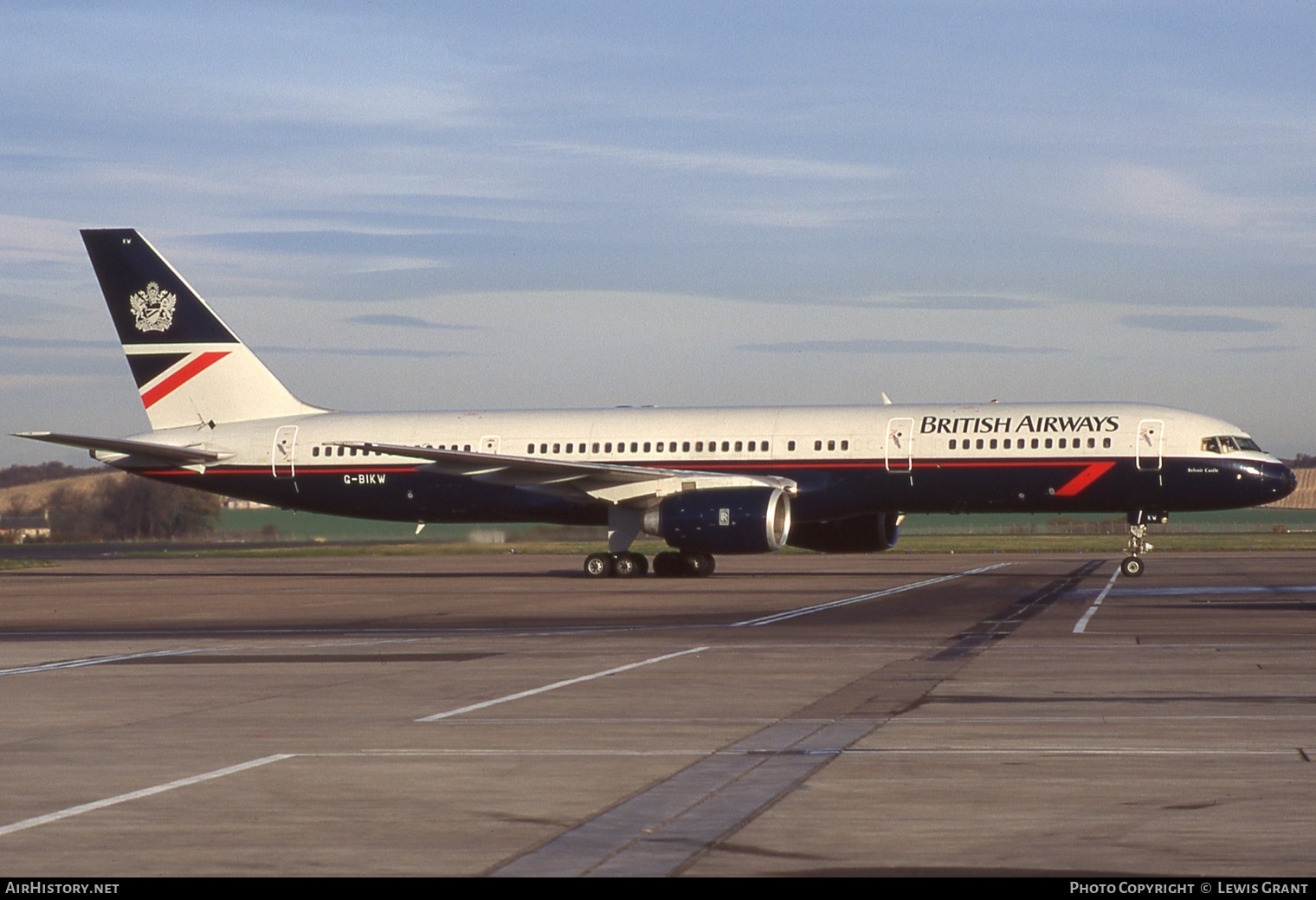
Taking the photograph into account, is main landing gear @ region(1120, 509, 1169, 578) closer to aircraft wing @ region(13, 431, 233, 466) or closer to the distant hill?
aircraft wing @ region(13, 431, 233, 466)

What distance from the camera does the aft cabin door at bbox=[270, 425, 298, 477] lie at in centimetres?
4341

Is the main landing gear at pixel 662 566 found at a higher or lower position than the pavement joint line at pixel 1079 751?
lower

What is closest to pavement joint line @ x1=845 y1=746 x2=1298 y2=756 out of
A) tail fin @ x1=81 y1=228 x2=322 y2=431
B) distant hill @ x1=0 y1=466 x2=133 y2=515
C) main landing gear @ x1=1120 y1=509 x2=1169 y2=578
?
main landing gear @ x1=1120 y1=509 x2=1169 y2=578

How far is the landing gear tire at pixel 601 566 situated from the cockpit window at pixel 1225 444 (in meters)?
14.2

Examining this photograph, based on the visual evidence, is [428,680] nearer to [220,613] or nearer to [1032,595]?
[220,613]

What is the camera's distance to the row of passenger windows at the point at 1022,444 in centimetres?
3759

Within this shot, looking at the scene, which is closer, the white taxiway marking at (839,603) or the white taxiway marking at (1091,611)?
the white taxiway marking at (1091,611)

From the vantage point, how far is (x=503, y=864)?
736 centimetres

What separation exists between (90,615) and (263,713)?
51.5 ft

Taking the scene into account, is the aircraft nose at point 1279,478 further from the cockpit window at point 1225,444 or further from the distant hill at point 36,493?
the distant hill at point 36,493

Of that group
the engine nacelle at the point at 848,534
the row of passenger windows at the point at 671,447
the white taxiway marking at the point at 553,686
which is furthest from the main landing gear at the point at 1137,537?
the white taxiway marking at the point at 553,686

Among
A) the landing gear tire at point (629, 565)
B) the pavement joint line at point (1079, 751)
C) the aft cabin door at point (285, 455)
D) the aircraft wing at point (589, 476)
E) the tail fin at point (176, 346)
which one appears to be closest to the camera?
the pavement joint line at point (1079, 751)

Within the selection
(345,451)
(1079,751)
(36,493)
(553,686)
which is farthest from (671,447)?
(36,493)
